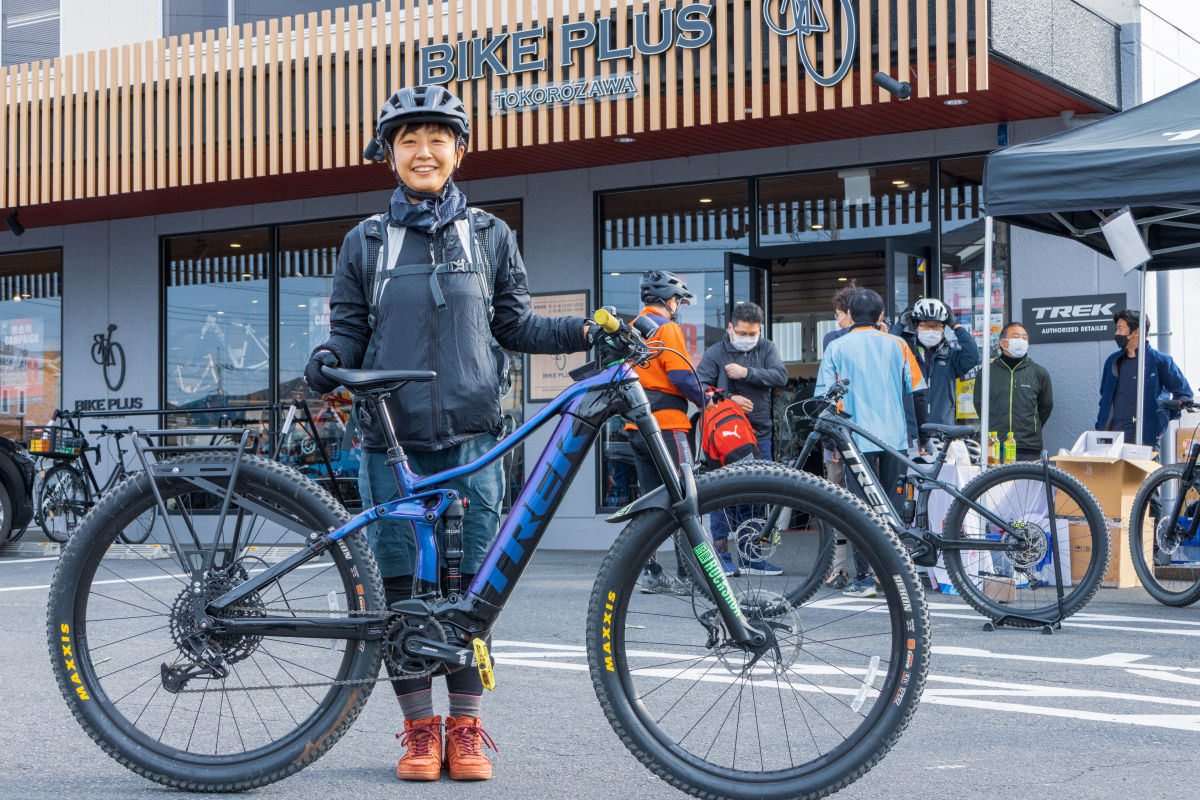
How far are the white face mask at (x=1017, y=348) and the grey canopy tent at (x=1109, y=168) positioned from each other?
1748mm

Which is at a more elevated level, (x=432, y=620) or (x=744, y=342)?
(x=744, y=342)

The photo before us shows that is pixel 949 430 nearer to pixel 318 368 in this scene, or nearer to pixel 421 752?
pixel 421 752

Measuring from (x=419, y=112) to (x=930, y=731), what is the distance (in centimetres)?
251

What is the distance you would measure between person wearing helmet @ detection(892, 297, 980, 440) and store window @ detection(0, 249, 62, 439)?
10347 millimetres

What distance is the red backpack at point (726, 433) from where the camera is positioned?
8359 mm

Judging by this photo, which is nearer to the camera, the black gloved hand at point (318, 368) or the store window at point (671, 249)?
the black gloved hand at point (318, 368)

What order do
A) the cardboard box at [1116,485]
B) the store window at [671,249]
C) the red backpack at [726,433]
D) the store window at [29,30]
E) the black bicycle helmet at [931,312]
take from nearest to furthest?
the cardboard box at [1116,485] < the red backpack at [726,433] < the black bicycle helmet at [931,312] < the store window at [671,249] < the store window at [29,30]

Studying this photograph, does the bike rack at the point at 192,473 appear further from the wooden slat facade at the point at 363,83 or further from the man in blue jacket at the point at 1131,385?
the man in blue jacket at the point at 1131,385

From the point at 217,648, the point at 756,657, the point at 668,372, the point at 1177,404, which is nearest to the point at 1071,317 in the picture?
the point at 1177,404

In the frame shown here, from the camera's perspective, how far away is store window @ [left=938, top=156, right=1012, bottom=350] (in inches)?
426

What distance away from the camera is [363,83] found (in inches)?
457

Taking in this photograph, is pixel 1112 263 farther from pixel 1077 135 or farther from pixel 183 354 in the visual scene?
pixel 183 354

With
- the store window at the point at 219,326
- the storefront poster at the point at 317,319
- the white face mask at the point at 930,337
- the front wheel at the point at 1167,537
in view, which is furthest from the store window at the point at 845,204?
the store window at the point at 219,326

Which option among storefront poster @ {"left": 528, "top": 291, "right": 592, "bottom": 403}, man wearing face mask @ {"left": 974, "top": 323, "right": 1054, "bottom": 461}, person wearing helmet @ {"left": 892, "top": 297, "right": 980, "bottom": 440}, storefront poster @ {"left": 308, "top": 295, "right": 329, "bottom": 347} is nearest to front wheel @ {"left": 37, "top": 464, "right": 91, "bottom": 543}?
storefront poster @ {"left": 308, "top": 295, "right": 329, "bottom": 347}
